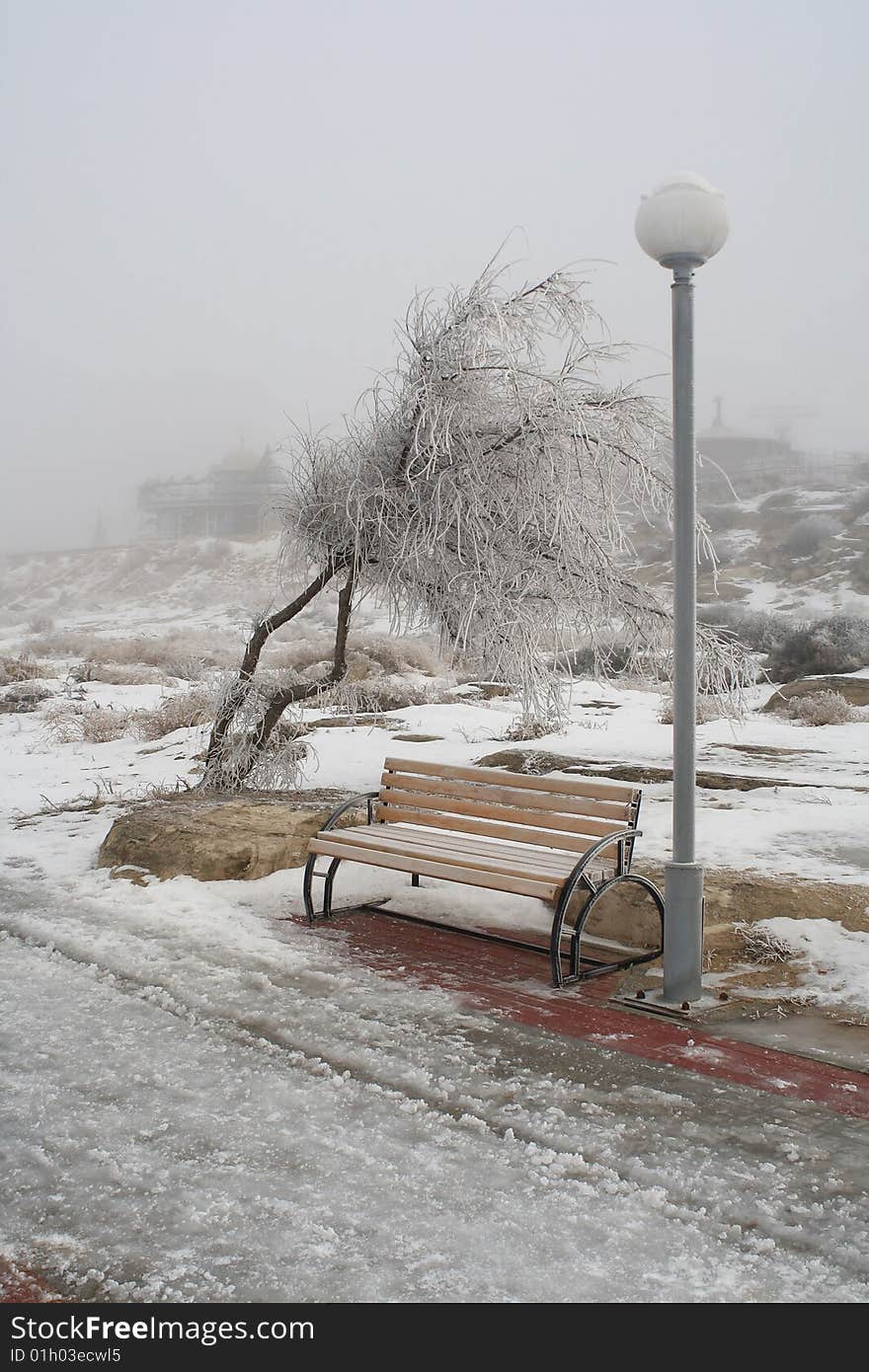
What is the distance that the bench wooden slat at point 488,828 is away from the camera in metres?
5.14

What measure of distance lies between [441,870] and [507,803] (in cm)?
62

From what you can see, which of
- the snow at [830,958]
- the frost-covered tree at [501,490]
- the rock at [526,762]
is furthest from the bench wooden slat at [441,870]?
the rock at [526,762]

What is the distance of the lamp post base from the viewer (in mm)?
4508

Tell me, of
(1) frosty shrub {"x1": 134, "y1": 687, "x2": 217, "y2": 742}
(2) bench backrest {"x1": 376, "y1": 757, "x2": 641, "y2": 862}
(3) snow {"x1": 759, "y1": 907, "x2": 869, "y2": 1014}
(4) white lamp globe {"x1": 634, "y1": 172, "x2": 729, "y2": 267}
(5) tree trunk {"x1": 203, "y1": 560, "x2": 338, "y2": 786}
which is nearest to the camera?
(4) white lamp globe {"x1": 634, "y1": 172, "x2": 729, "y2": 267}

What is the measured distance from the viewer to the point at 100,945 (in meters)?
5.24

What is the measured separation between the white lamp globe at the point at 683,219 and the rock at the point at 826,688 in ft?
32.7

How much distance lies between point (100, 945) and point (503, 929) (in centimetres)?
199

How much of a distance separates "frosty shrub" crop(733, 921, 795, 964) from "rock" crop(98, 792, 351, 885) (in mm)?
2738

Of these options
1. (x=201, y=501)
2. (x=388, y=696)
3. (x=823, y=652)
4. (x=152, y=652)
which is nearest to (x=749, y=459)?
(x=201, y=501)

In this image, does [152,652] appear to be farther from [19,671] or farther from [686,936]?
[686,936]

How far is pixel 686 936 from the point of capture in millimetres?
4516

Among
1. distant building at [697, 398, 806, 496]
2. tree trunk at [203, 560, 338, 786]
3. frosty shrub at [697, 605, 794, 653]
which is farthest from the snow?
distant building at [697, 398, 806, 496]

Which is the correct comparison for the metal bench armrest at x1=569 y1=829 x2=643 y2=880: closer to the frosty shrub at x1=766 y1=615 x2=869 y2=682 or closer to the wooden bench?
the wooden bench
